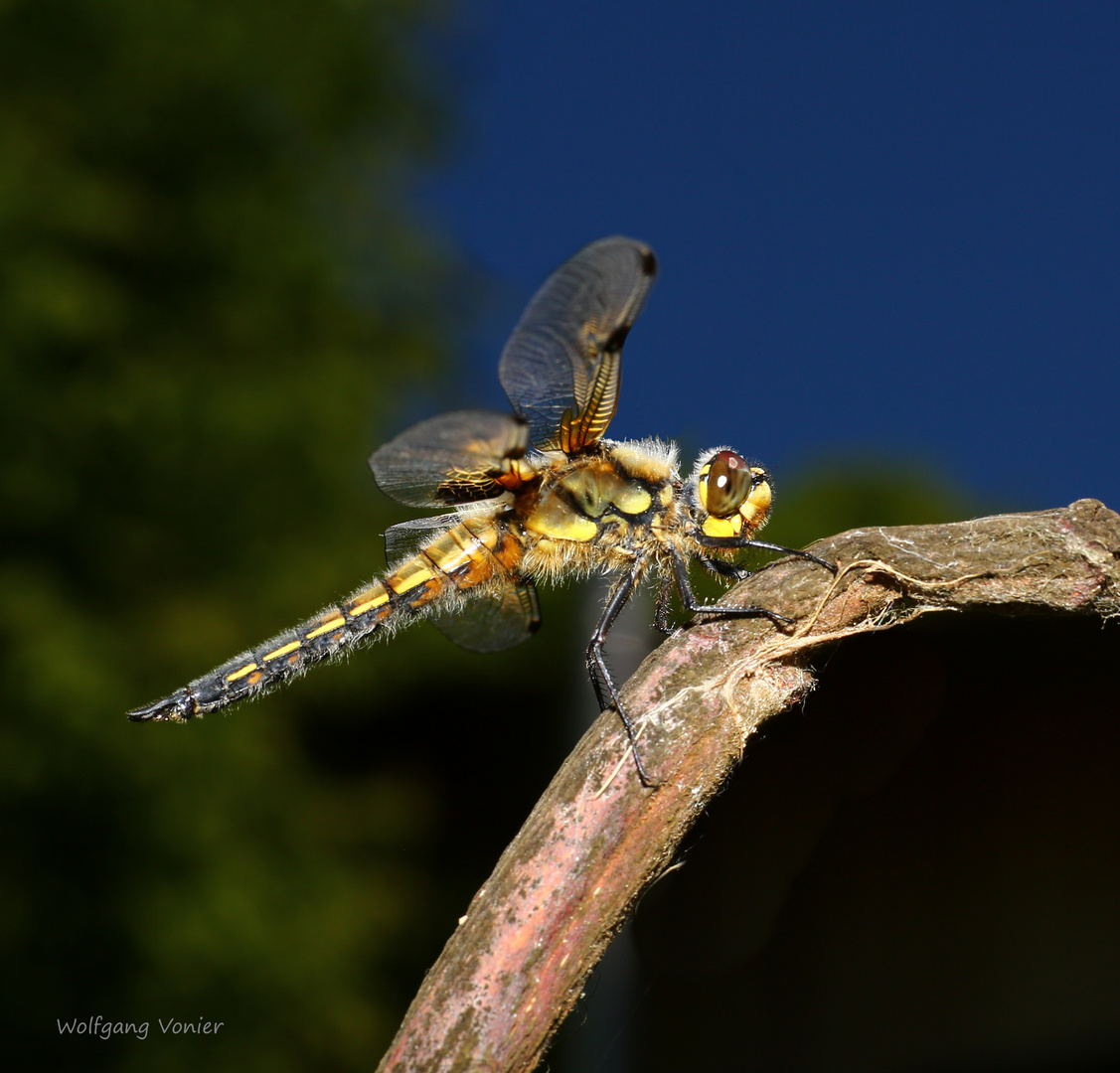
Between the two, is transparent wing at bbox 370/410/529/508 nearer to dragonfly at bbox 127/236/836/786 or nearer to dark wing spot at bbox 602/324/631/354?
dragonfly at bbox 127/236/836/786

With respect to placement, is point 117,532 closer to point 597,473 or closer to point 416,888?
point 416,888

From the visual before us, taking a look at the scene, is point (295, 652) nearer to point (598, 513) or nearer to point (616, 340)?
point (598, 513)

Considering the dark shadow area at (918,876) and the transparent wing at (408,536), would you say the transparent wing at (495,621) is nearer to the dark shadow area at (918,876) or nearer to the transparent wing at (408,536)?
the transparent wing at (408,536)

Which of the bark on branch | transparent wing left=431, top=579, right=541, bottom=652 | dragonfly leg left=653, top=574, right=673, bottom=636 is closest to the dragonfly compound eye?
dragonfly leg left=653, top=574, right=673, bottom=636

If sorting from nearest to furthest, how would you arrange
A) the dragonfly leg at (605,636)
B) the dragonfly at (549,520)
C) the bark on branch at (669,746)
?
the bark on branch at (669,746) → the dragonfly leg at (605,636) → the dragonfly at (549,520)

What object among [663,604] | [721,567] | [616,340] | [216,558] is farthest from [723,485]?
[216,558]

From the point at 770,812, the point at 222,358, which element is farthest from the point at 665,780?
the point at 222,358

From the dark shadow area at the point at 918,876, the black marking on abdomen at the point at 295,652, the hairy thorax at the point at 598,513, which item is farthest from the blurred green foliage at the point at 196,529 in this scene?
the hairy thorax at the point at 598,513
